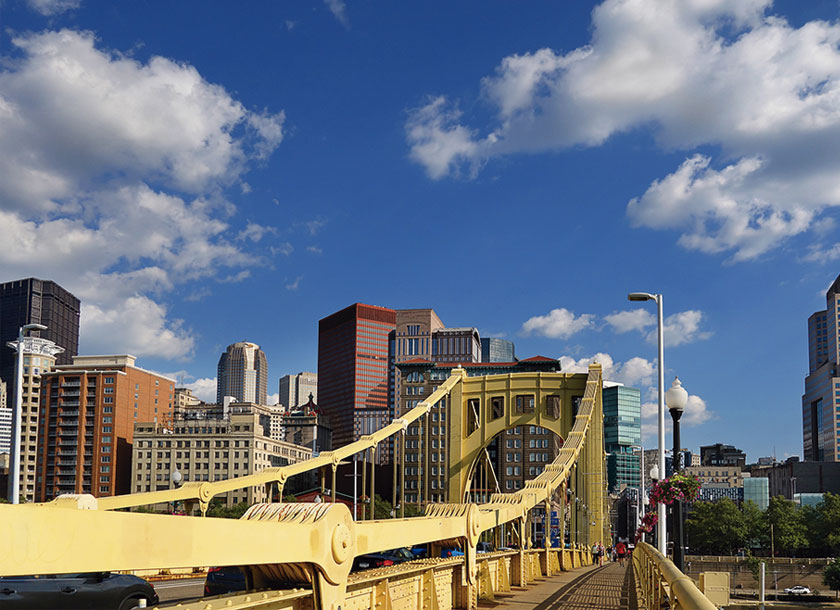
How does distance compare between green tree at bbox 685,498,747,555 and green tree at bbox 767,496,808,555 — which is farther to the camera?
green tree at bbox 685,498,747,555

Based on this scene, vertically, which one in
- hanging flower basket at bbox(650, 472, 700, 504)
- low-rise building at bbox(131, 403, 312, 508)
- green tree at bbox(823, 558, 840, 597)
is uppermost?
hanging flower basket at bbox(650, 472, 700, 504)

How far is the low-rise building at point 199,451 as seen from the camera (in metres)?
145

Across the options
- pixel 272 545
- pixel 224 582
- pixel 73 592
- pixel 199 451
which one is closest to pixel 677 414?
pixel 224 582

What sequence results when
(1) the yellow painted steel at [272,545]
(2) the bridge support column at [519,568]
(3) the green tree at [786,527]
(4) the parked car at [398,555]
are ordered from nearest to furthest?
(1) the yellow painted steel at [272,545] < (4) the parked car at [398,555] < (2) the bridge support column at [519,568] < (3) the green tree at [786,527]

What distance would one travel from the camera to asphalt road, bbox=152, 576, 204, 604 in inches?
692

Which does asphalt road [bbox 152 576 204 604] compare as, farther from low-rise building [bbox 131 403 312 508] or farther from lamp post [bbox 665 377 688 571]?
low-rise building [bbox 131 403 312 508]

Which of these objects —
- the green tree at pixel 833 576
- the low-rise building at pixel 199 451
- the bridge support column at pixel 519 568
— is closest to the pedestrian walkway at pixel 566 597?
the bridge support column at pixel 519 568

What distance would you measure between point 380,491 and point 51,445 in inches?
2525

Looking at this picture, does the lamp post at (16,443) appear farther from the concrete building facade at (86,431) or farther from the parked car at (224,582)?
the concrete building facade at (86,431)

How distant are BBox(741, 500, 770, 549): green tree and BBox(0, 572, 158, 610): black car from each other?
12417cm

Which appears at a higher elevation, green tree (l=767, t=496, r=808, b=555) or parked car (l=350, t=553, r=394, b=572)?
parked car (l=350, t=553, r=394, b=572)

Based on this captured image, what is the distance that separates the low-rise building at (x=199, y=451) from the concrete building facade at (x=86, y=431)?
4438mm

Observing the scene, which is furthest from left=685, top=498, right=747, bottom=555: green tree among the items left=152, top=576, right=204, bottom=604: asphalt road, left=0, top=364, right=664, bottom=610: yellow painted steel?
left=0, top=364, right=664, bottom=610: yellow painted steel

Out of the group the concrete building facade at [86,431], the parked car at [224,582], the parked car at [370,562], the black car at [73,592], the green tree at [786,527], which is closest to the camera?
the black car at [73,592]
